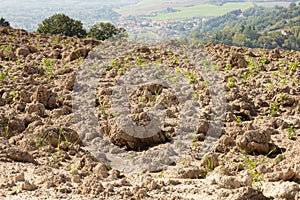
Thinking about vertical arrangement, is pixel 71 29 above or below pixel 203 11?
above

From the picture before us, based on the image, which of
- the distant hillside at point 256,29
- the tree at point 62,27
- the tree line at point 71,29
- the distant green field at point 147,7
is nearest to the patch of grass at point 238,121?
the tree line at point 71,29

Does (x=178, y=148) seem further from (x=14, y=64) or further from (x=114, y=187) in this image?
(x=14, y=64)

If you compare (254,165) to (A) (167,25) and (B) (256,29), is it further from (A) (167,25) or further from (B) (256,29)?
(B) (256,29)

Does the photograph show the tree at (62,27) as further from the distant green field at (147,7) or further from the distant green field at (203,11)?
the distant green field at (203,11)

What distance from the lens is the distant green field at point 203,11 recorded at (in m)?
107

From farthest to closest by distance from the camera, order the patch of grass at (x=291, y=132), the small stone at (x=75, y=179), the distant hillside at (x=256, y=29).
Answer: the distant hillside at (x=256, y=29)
the patch of grass at (x=291, y=132)
the small stone at (x=75, y=179)

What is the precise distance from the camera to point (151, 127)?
16.9 ft

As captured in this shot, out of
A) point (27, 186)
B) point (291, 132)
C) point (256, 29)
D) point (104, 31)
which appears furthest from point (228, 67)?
point (256, 29)

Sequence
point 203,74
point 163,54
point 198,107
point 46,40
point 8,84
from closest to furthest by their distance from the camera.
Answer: point 198,107 → point 8,84 → point 203,74 → point 163,54 → point 46,40

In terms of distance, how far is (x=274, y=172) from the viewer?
3.70 metres

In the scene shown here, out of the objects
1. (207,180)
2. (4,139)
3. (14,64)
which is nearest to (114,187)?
(207,180)

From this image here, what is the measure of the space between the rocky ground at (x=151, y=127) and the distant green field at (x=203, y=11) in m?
88.9

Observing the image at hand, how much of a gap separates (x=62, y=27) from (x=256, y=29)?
4040 inches

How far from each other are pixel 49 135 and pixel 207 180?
1.93 m
